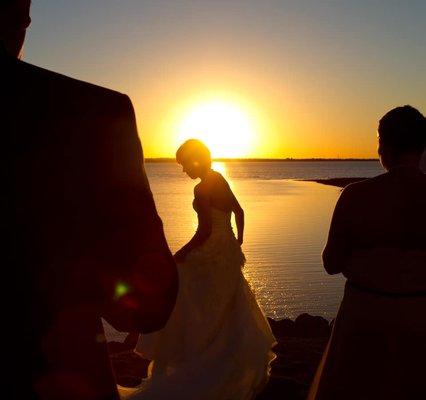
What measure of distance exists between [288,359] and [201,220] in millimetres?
2652

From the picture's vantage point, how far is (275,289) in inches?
591

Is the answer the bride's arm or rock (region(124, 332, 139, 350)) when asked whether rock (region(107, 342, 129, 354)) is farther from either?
the bride's arm

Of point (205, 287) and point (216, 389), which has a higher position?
point (205, 287)

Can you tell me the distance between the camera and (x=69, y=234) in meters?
1.04

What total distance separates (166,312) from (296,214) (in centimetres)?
3526

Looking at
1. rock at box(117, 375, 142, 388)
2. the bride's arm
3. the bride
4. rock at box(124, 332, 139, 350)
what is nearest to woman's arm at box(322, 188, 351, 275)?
the bride

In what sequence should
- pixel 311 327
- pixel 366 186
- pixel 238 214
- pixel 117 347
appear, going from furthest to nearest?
1. pixel 311 327
2. pixel 117 347
3. pixel 238 214
4. pixel 366 186

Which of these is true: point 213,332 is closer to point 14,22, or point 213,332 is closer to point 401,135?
point 401,135

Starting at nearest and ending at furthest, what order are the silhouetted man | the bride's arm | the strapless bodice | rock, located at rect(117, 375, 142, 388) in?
the silhouetted man, the bride's arm, the strapless bodice, rock, located at rect(117, 375, 142, 388)

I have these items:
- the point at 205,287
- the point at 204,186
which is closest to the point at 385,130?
the point at 204,186

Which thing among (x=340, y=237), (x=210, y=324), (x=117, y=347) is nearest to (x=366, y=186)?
(x=340, y=237)

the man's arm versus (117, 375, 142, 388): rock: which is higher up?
the man's arm

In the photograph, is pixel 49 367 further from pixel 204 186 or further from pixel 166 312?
pixel 204 186

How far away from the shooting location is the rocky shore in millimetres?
7129
